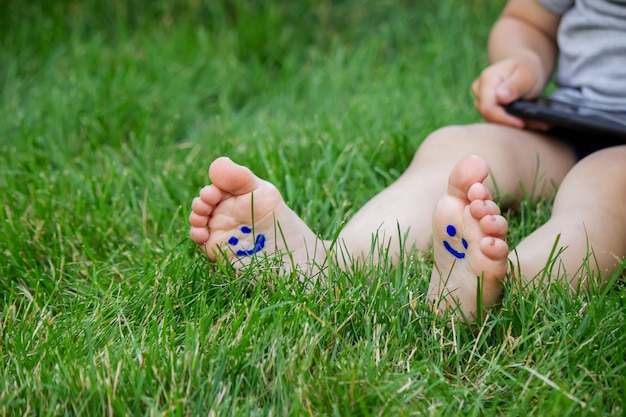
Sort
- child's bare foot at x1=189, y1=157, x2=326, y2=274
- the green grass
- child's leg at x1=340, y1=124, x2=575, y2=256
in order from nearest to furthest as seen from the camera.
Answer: the green grass < child's bare foot at x1=189, y1=157, x2=326, y2=274 < child's leg at x1=340, y1=124, x2=575, y2=256

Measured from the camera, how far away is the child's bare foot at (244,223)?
1.35 metres

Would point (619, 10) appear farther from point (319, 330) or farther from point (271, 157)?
point (319, 330)

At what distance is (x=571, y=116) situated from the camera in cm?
161

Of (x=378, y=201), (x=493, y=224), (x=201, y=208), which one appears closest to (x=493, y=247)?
(x=493, y=224)

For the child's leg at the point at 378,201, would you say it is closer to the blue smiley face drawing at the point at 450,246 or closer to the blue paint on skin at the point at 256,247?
the blue paint on skin at the point at 256,247

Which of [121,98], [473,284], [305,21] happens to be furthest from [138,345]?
[305,21]

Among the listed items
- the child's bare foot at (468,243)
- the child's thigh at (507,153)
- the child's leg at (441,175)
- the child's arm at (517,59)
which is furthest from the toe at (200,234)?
the child's arm at (517,59)

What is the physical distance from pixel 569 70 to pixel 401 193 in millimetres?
562

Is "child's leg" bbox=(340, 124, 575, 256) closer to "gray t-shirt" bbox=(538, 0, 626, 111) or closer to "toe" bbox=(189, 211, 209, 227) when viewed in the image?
"gray t-shirt" bbox=(538, 0, 626, 111)

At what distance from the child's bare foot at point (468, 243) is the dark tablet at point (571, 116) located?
45 cm

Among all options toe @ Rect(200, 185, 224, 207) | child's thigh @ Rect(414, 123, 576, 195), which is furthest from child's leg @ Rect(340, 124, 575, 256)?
toe @ Rect(200, 185, 224, 207)

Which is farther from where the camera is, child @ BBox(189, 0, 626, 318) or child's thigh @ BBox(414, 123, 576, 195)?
child's thigh @ BBox(414, 123, 576, 195)

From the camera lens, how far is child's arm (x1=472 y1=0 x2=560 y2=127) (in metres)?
1.78

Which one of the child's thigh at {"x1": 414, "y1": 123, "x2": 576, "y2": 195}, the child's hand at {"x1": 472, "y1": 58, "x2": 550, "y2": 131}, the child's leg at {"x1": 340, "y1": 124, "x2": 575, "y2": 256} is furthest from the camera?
the child's hand at {"x1": 472, "y1": 58, "x2": 550, "y2": 131}
